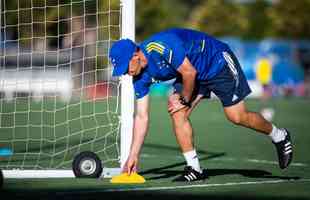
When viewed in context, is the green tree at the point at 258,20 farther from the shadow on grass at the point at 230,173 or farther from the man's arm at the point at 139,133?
the man's arm at the point at 139,133

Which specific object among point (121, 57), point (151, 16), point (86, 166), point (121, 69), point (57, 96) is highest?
point (151, 16)

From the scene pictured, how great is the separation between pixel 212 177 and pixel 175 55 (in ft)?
5.73

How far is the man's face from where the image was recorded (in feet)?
29.8

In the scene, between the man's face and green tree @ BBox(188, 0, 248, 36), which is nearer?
the man's face

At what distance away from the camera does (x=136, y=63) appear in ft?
30.0

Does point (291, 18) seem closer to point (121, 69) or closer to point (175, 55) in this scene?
point (175, 55)

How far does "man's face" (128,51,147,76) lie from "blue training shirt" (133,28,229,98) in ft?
0.19

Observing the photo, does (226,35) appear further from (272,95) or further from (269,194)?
(269,194)

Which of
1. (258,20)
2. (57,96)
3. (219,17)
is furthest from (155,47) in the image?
(258,20)

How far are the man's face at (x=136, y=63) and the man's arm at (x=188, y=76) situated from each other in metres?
0.38

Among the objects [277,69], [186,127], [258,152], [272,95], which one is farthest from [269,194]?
[277,69]

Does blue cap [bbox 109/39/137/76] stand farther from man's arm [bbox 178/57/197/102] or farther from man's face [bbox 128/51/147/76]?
man's arm [bbox 178/57/197/102]

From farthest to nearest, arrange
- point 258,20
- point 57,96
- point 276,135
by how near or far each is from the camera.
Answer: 1. point 258,20
2. point 57,96
3. point 276,135

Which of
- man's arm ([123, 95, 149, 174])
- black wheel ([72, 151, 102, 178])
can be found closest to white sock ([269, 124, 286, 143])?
man's arm ([123, 95, 149, 174])
